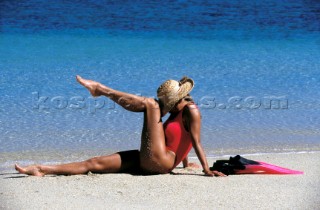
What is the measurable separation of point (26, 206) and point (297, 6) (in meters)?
17.4

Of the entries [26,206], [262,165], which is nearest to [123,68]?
[262,165]

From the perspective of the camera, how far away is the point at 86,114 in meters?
9.05

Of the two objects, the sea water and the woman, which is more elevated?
the woman

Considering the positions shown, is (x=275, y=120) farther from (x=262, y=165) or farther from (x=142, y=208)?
(x=142, y=208)

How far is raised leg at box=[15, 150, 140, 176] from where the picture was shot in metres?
6.18

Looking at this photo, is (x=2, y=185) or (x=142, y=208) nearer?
(x=142, y=208)

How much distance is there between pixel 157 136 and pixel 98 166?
23.4 inches

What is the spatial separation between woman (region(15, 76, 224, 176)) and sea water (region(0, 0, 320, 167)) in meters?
1.21

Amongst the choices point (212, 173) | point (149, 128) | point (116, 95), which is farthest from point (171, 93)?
point (212, 173)

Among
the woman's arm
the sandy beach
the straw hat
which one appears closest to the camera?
the sandy beach

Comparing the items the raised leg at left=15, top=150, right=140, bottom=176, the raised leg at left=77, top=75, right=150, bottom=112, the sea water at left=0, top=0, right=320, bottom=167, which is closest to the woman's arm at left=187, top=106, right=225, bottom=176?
the raised leg at left=77, top=75, right=150, bottom=112

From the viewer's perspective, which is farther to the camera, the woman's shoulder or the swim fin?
the swim fin

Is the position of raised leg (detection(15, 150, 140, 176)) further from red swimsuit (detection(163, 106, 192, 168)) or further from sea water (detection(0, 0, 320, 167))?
sea water (detection(0, 0, 320, 167))

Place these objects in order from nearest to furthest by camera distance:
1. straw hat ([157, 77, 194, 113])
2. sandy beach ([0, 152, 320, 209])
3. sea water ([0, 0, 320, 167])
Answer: sandy beach ([0, 152, 320, 209])
straw hat ([157, 77, 194, 113])
sea water ([0, 0, 320, 167])
